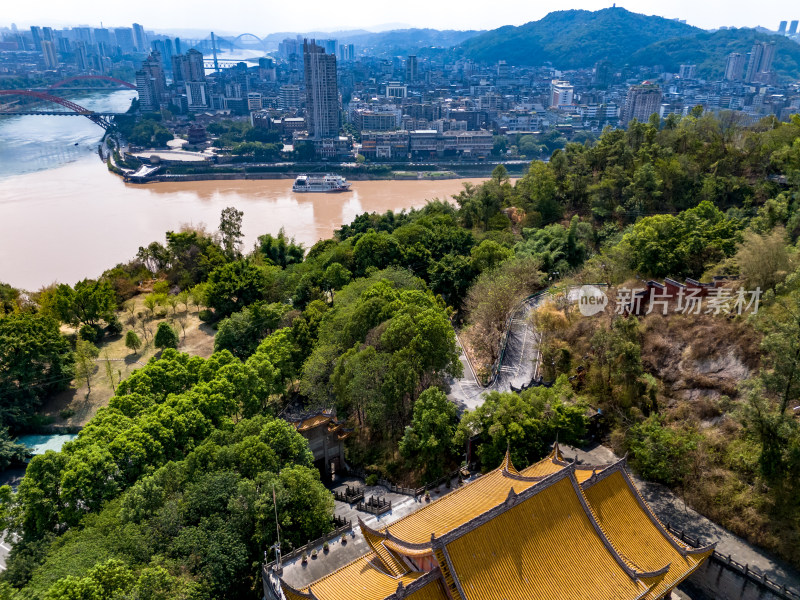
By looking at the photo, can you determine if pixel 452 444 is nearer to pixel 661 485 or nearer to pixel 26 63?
pixel 661 485

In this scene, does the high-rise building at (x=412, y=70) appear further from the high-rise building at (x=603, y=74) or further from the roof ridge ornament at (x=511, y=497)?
the roof ridge ornament at (x=511, y=497)

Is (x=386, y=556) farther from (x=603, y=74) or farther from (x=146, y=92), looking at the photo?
(x=603, y=74)

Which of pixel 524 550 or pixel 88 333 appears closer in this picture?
pixel 524 550

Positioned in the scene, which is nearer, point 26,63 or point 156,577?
point 156,577

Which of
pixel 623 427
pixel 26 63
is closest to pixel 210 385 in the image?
pixel 623 427

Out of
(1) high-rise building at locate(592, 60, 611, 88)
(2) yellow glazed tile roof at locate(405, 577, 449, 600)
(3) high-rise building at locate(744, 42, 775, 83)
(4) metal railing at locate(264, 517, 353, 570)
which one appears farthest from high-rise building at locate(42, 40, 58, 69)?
→ (2) yellow glazed tile roof at locate(405, 577, 449, 600)

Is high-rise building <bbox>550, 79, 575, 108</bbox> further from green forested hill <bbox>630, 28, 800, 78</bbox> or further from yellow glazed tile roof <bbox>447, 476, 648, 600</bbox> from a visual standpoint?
yellow glazed tile roof <bbox>447, 476, 648, 600</bbox>

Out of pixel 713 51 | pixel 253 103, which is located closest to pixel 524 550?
pixel 253 103
